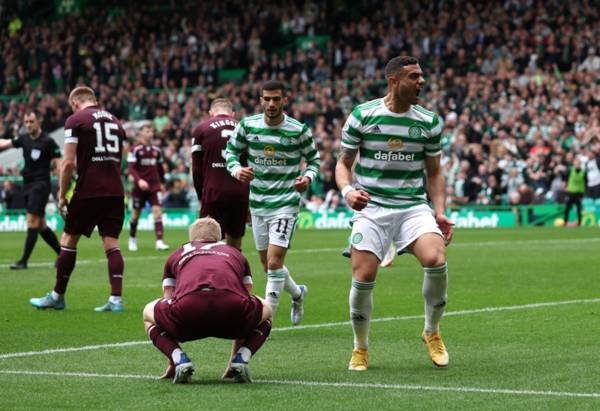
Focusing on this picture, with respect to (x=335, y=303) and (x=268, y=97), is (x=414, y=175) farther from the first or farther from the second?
(x=335, y=303)

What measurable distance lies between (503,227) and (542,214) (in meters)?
1.45

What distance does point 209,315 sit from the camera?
831 centimetres

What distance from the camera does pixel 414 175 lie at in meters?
9.59

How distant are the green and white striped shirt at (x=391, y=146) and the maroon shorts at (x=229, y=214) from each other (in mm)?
3653

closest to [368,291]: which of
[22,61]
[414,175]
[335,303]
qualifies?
[414,175]

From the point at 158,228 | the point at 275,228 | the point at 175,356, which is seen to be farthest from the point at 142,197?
the point at 175,356

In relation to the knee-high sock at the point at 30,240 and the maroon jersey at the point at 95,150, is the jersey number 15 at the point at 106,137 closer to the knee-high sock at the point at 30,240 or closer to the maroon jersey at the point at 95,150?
the maroon jersey at the point at 95,150

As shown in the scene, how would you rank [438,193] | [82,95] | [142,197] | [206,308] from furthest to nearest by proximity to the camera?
[142,197], [82,95], [438,193], [206,308]

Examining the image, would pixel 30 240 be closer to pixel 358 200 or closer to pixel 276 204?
pixel 276 204

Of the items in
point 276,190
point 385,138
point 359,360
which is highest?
point 385,138

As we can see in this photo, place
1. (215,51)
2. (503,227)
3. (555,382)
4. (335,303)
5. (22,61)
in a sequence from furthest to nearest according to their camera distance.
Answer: (22,61) < (215,51) < (503,227) < (335,303) < (555,382)

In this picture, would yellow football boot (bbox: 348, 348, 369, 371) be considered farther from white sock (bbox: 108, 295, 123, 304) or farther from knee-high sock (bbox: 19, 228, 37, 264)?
knee-high sock (bbox: 19, 228, 37, 264)

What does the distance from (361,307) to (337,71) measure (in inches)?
1366

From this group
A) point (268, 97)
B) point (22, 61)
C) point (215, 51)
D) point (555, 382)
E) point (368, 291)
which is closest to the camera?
point (555, 382)
